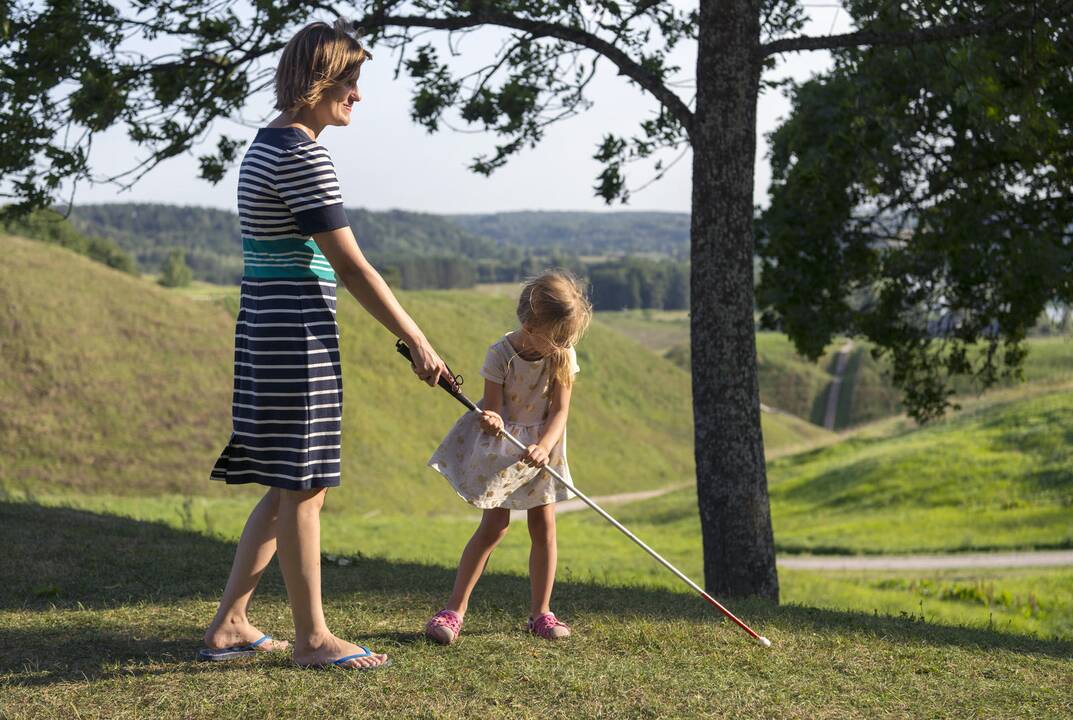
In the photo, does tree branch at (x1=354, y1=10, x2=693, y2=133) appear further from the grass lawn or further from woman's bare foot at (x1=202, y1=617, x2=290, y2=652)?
woman's bare foot at (x1=202, y1=617, x2=290, y2=652)

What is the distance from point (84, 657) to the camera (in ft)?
16.4

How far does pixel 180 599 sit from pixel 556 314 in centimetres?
289

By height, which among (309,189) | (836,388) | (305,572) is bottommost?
(836,388)

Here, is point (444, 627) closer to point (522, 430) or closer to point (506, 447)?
point (506, 447)

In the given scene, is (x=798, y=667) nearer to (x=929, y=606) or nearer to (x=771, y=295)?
(x=929, y=606)

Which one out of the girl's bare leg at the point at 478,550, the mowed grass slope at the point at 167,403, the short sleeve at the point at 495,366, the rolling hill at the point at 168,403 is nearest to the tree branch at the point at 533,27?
the short sleeve at the point at 495,366

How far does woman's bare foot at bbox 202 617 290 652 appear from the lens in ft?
16.3

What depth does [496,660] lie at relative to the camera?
5.05m

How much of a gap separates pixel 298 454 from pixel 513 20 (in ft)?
21.7

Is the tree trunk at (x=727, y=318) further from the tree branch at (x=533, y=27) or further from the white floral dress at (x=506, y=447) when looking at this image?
the white floral dress at (x=506, y=447)

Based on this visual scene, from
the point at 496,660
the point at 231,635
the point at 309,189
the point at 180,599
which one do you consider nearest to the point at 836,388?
the point at 180,599

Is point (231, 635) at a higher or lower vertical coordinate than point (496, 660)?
higher

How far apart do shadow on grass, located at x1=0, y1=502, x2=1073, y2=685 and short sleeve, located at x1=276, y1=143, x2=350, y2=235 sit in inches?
77.2

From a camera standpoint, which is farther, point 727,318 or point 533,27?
point 533,27
